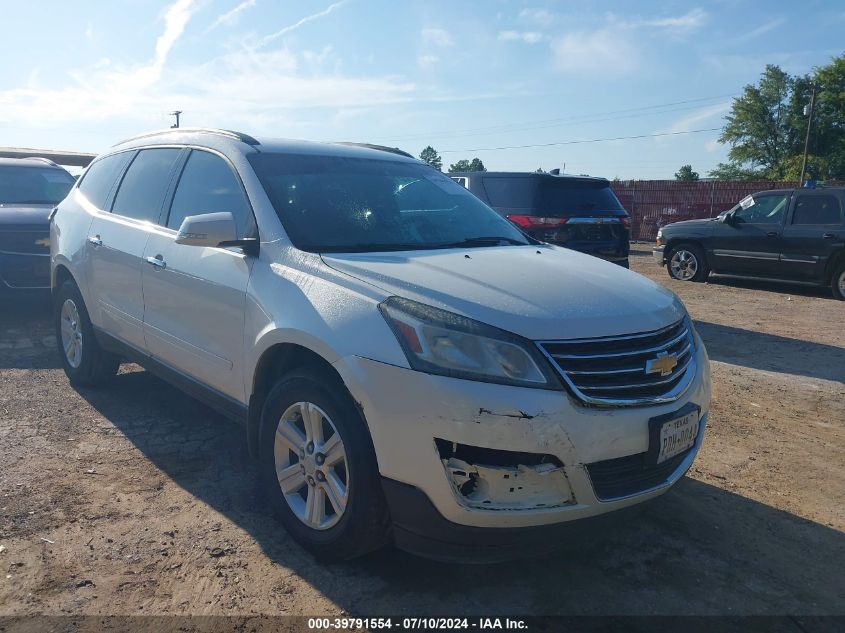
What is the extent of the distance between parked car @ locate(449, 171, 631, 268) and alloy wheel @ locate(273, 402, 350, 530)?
567 centimetres

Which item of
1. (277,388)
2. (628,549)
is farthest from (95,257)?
(628,549)

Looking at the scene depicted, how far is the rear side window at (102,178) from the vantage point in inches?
202

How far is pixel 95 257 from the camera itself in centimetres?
493

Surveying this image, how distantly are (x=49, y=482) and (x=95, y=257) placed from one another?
1735mm

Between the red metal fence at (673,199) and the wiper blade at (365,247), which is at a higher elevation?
the red metal fence at (673,199)

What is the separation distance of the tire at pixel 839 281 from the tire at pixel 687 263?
2.10 meters

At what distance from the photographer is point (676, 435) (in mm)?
2885

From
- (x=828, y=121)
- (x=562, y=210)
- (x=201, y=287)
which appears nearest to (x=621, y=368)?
(x=201, y=287)

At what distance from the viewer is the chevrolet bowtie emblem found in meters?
2.82

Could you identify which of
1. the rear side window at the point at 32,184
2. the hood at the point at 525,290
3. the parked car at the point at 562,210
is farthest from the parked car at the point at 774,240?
the rear side window at the point at 32,184

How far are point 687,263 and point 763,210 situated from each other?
5.25 feet

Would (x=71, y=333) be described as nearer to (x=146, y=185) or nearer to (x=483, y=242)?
(x=146, y=185)

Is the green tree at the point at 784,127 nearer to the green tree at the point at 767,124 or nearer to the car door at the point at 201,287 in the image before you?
the green tree at the point at 767,124

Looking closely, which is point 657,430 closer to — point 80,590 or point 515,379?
point 515,379
